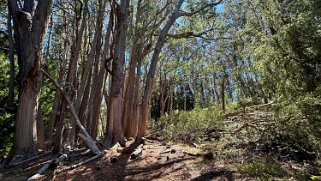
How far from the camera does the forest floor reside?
16.5ft

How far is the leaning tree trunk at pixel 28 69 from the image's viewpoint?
699 cm

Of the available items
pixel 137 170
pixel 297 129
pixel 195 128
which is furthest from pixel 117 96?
pixel 297 129

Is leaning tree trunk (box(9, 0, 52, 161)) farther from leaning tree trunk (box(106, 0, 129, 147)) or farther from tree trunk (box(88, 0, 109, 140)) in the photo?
tree trunk (box(88, 0, 109, 140))

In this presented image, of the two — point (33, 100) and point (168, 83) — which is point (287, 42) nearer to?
point (33, 100)

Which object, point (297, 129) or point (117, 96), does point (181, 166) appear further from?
point (117, 96)

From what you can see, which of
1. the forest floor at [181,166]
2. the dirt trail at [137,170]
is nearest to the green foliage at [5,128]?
the forest floor at [181,166]

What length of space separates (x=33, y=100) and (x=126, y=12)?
387cm

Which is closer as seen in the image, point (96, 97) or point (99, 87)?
point (99, 87)

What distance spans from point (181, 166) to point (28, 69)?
15.9 ft

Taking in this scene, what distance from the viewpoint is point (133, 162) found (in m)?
6.72

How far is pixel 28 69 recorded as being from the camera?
7.08m

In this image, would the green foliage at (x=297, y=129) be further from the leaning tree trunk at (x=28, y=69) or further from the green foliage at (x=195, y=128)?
the leaning tree trunk at (x=28, y=69)

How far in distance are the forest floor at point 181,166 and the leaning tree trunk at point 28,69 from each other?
0.60 m

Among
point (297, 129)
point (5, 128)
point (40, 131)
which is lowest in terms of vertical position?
point (297, 129)
